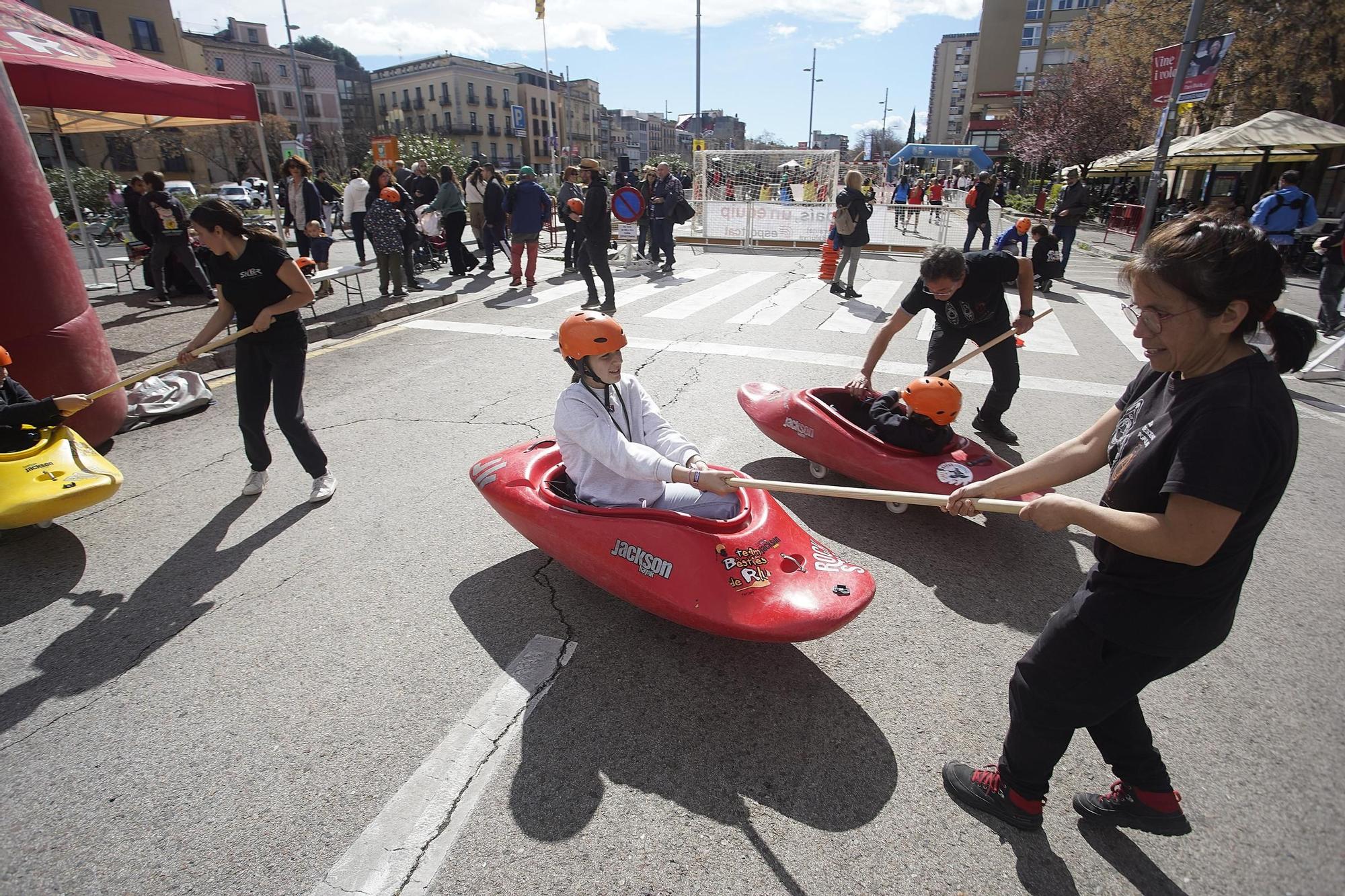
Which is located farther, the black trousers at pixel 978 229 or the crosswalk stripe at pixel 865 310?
the black trousers at pixel 978 229

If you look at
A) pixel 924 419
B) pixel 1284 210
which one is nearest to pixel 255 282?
pixel 924 419

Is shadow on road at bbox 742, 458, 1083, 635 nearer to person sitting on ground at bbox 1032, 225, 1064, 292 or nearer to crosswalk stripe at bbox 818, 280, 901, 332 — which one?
crosswalk stripe at bbox 818, 280, 901, 332

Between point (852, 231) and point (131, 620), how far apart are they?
1053 cm

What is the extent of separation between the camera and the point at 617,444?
3023 millimetres

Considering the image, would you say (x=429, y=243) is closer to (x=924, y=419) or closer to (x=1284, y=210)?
(x=924, y=419)

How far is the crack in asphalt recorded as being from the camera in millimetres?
2141

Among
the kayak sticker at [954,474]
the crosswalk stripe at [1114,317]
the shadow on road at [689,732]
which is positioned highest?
the kayak sticker at [954,474]

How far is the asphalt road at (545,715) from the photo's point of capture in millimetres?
2129

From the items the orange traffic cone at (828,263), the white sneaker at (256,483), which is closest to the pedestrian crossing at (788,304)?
the orange traffic cone at (828,263)

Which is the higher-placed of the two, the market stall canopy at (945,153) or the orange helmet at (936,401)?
the market stall canopy at (945,153)

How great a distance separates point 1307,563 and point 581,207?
11.1 meters

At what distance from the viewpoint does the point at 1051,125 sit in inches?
1300

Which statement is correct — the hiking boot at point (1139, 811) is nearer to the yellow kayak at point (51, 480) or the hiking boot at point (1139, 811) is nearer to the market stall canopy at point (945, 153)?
the yellow kayak at point (51, 480)

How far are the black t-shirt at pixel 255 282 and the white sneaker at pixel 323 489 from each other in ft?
3.17
